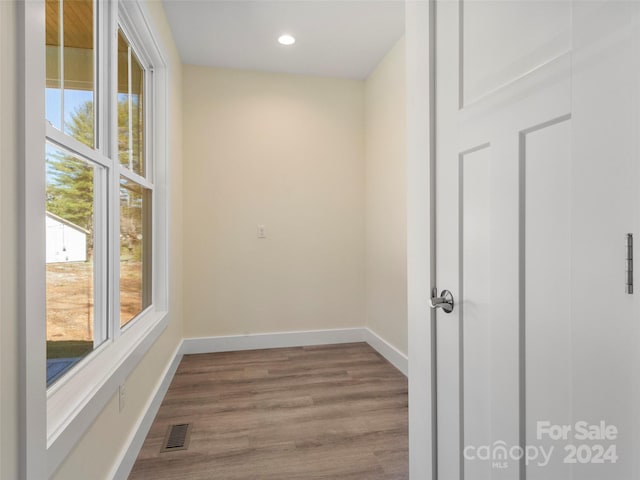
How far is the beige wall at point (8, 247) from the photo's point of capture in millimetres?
741

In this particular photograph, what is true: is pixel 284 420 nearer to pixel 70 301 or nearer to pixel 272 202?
pixel 70 301

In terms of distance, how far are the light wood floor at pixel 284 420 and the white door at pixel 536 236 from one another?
2.77ft

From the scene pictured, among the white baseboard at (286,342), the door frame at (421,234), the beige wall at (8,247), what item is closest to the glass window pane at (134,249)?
the white baseboard at (286,342)

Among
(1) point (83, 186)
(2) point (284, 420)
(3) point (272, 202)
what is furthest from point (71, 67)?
(3) point (272, 202)

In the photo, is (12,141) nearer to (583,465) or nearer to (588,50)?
(588,50)

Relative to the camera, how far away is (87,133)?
4.87ft

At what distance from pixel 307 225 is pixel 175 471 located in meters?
2.30

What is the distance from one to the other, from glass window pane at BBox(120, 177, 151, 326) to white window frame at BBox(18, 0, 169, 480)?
2.8 inches

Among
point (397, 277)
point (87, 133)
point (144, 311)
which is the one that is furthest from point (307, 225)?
point (87, 133)

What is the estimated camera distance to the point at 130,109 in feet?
6.92

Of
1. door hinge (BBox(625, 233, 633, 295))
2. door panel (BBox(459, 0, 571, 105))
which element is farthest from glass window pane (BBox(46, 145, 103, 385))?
door hinge (BBox(625, 233, 633, 295))

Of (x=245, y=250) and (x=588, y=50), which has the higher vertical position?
(x=588, y=50)

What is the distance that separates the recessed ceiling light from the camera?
2.82 m

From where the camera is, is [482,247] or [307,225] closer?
[482,247]
